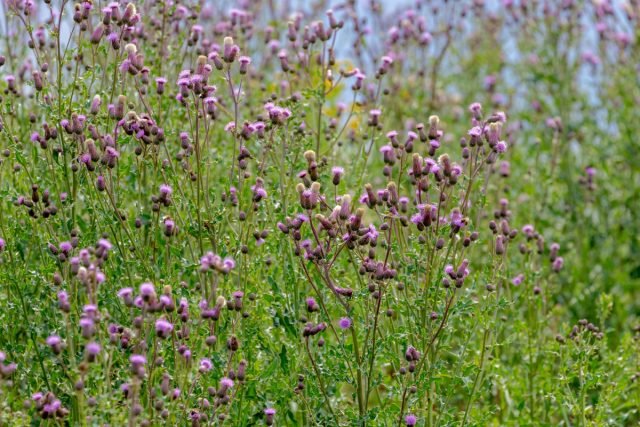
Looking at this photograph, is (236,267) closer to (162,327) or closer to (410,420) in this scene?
(410,420)

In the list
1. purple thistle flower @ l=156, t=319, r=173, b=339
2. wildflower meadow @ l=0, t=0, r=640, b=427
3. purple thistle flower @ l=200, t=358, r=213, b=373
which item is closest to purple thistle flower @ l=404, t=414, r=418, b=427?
wildflower meadow @ l=0, t=0, r=640, b=427

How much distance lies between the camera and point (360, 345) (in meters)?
4.52

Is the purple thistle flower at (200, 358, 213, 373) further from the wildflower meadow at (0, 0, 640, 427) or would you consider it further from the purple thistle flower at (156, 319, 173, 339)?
the purple thistle flower at (156, 319, 173, 339)

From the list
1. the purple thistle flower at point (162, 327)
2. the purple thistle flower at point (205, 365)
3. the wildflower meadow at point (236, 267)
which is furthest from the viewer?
the wildflower meadow at point (236, 267)

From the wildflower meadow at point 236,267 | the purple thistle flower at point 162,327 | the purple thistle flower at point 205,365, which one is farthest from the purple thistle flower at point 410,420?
the purple thistle flower at point 162,327

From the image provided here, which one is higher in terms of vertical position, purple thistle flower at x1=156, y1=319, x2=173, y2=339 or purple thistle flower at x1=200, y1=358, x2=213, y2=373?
purple thistle flower at x1=156, y1=319, x2=173, y2=339

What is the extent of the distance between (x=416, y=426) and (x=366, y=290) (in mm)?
764

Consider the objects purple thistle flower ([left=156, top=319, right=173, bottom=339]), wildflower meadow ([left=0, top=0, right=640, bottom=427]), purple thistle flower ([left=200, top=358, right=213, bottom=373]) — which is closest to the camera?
purple thistle flower ([left=156, top=319, right=173, bottom=339])

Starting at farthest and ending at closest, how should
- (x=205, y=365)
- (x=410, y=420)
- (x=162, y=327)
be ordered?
1. (x=410, y=420)
2. (x=205, y=365)
3. (x=162, y=327)

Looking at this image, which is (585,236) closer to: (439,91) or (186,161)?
(439,91)

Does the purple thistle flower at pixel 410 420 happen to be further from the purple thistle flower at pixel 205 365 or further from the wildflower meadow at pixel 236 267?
the purple thistle flower at pixel 205 365

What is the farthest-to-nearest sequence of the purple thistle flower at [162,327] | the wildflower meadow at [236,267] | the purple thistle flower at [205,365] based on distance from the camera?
the wildflower meadow at [236,267] → the purple thistle flower at [205,365] → the purple thistle flower at [162,327]

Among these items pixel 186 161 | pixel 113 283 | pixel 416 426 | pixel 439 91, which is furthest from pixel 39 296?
pixel 439 91

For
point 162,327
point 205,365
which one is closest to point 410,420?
point 205,365
